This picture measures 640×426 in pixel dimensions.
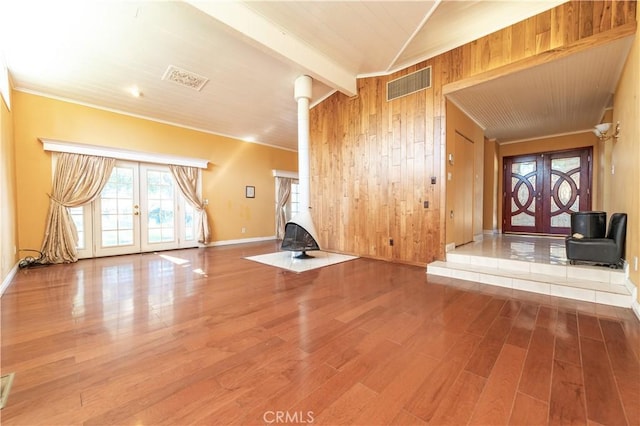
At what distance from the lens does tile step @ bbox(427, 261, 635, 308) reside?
254 centimetres

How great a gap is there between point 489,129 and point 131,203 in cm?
818

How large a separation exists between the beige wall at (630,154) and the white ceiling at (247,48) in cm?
34

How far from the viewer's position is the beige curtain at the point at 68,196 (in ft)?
14.9

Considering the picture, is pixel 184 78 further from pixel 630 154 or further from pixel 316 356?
pixel 630 154

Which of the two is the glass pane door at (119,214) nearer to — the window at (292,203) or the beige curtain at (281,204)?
the beige curtain at (281,204)

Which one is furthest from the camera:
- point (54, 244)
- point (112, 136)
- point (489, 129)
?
point (489, 129)

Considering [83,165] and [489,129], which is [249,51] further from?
[489,129]

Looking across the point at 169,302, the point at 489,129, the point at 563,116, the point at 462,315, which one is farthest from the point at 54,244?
the point at 563,116

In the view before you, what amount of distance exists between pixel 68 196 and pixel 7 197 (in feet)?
3.77

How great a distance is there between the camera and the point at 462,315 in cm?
231

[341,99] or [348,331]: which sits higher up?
[341,99]

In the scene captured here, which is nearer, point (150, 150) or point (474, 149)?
point (474, 149)

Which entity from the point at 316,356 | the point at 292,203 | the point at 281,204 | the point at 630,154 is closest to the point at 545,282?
the point at 630,154

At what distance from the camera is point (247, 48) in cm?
381
